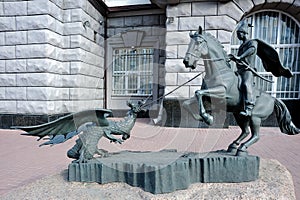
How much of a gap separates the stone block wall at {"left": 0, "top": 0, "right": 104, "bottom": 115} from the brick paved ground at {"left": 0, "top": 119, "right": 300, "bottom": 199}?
42.5 inches

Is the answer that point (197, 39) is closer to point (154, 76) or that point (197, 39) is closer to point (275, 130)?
point (154, 76)

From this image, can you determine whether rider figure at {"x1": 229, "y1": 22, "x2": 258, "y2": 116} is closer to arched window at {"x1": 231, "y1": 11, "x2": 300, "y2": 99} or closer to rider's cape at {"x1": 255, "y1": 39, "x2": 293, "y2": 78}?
rider's cape at {"x1": 255, "y1": 39, "x2": 293, "y2": 78}

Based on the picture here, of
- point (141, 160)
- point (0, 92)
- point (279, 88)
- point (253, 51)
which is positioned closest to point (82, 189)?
point (141, 160)

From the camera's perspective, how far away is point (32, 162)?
10.7ft

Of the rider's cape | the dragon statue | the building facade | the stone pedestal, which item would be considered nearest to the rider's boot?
the stone pedestal

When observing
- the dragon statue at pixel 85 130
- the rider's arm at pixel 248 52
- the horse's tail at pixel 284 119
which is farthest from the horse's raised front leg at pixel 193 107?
the horse's tail at pixel 284 119

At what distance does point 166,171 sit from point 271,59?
1501 mm

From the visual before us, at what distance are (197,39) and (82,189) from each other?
152 centimetres

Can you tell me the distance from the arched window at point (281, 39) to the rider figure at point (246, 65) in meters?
4.51

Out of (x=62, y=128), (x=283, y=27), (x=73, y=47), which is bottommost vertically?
(x=62, y=128)

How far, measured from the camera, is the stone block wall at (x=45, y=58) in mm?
5293

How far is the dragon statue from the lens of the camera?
68.4 inches

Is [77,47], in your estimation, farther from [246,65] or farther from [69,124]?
[246,65]

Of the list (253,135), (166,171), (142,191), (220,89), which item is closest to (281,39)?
(253,135)
